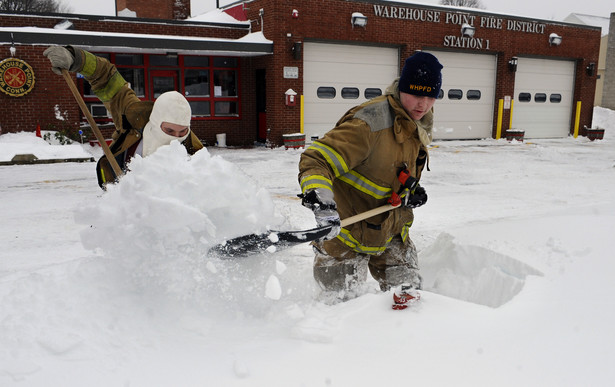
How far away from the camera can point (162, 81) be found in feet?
44.5

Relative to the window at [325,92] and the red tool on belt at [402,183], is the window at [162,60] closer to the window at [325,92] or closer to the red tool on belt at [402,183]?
the window at [325,92]

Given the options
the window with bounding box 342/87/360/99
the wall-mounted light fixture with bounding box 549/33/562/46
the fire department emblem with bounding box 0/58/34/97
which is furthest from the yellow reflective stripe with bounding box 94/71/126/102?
the wall-mounted light fixture with bounding box 549/33/562/46

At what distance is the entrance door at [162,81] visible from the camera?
1342cm

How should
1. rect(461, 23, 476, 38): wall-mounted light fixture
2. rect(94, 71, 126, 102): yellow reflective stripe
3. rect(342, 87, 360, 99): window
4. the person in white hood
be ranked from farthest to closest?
1. rect(461, 23, 476, 38): wall-mounted light fixture
2. rect(342, 87, 360, 99): window
3. rect(94, 71, 126, 102): yellow reflective stripe
4. the person in white hood

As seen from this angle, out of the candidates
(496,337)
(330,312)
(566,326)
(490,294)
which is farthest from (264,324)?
(490,294)

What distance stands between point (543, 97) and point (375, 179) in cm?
1855

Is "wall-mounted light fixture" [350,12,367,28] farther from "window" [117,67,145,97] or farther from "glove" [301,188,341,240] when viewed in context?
"glove" [301,188,341,240]

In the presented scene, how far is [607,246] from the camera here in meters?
3.39

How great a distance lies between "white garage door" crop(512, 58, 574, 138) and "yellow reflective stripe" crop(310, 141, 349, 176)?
57.7 feet

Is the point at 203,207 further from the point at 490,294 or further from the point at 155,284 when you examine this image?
the point at 490,294

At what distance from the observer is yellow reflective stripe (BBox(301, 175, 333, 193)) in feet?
7.59

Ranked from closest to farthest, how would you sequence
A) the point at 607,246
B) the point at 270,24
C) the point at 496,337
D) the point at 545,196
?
the point at 496,337 → the point at 607,246 → the point at 545,196 → the point at 270,24

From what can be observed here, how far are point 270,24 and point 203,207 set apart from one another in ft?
40.1

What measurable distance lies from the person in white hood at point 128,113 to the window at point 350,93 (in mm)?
11556
